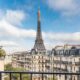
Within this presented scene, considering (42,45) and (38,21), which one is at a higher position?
(38,21)

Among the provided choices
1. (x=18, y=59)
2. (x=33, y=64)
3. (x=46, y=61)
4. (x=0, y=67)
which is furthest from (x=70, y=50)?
(x=0, y=67)

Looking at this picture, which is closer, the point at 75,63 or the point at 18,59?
the point at 75,63

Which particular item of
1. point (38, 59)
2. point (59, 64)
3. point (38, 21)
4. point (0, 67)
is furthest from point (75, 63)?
point (0, 67)

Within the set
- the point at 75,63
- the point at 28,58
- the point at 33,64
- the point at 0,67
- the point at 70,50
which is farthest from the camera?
the point at 28,58

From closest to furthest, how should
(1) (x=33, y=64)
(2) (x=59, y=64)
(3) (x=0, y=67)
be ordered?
(3) (x=0, y=67) → (2) (x=59, y=64) → (1) (x=33, y=64)

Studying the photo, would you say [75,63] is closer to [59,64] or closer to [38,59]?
[59,64]

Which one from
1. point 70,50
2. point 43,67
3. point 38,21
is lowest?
point 43,67

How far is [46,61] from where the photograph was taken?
58562mm

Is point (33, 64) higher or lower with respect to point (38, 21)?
lower

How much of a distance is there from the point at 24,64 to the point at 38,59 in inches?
130

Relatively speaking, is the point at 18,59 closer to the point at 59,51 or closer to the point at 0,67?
the point at 59,51

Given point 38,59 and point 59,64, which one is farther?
point 38,59

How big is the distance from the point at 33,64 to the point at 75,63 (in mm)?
16624

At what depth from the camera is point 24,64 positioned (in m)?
61.8
